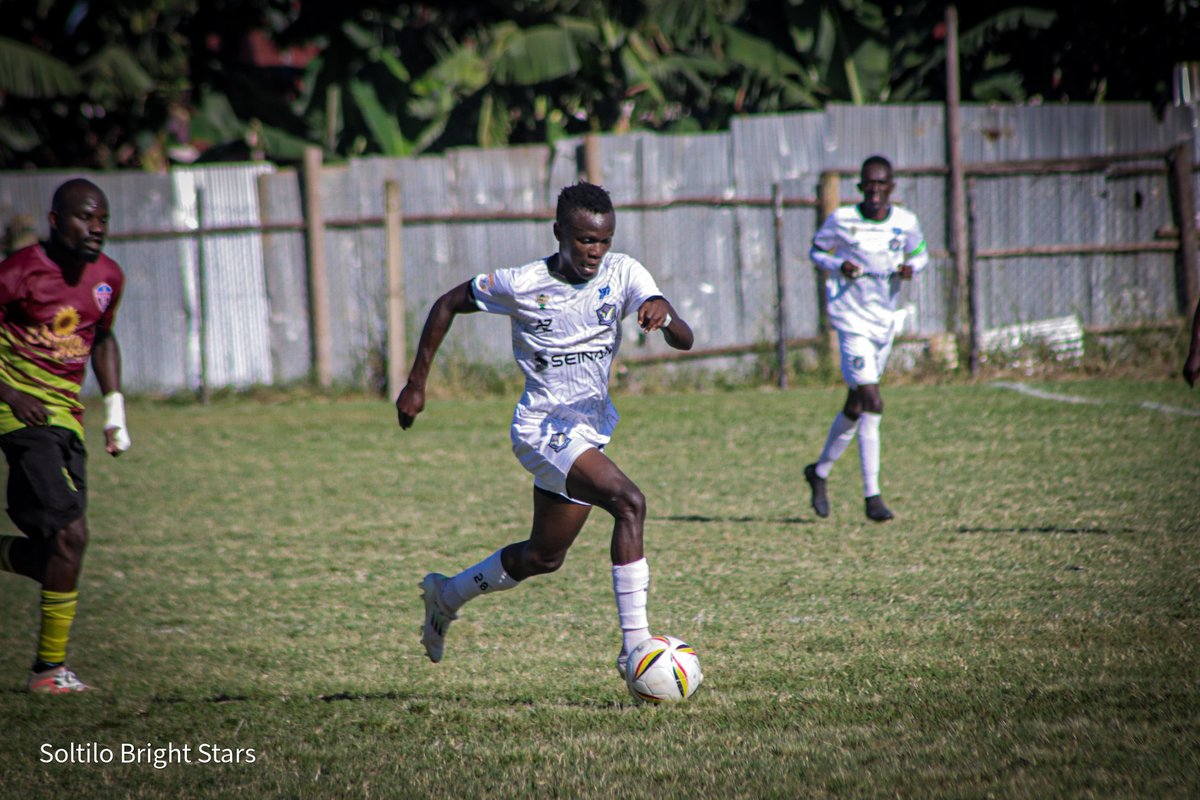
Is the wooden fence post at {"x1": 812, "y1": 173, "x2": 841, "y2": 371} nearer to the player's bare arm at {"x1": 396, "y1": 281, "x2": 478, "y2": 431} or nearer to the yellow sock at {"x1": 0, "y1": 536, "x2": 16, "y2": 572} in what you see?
the player's bare arm at {"x1": 396, "y1": 281, "x2": 478, "y2": 431}

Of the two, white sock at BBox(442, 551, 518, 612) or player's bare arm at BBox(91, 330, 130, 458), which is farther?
player's bare arm at BBox(91, 330, 130, 458)

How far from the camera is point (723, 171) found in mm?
16391

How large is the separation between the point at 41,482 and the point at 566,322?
8.09ft

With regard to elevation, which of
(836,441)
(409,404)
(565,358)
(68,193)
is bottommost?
(836,441)

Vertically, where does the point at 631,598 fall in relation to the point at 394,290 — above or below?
below

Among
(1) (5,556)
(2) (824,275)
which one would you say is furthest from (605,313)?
(2) (824,275)

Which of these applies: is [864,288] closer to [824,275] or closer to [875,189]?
[875,189]

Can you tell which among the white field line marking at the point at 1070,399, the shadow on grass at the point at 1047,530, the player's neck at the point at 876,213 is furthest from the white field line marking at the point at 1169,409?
the shadow on grass at the point at 1047,530

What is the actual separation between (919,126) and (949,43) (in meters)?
A: 1.06

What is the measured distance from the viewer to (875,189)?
29.8 feet

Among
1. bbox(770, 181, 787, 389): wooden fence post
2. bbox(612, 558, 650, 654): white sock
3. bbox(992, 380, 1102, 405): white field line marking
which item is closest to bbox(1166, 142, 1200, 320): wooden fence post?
bbox(992, 380, 1102, 405): white field line marking

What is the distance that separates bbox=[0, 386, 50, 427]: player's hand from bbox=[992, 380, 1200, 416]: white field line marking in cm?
1029

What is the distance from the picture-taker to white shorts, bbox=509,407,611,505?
5305mm

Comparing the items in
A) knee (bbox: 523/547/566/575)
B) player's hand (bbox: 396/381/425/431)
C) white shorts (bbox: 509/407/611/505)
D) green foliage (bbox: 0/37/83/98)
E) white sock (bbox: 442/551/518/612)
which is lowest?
white sock (bbox: 442/551/518/612)
